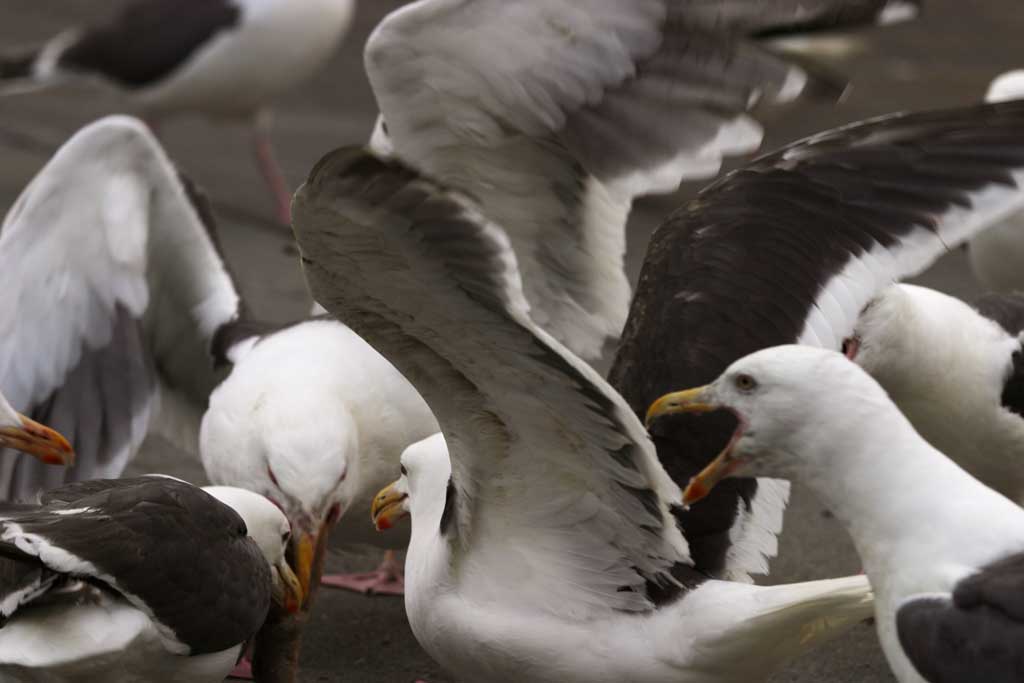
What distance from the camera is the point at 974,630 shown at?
2.78 m

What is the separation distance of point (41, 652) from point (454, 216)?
1225 millimetres

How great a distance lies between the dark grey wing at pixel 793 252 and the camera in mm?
3594

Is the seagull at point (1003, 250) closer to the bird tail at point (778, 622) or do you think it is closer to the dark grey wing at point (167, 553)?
the bird tail at point (778, 622)

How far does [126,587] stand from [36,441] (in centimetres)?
73

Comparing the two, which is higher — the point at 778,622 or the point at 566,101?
the point at 566,101

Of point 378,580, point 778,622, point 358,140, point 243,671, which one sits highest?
point 778,622

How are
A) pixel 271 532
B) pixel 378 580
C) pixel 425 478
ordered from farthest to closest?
1. pixel 378 580
2. pixel 271 532
3. pixel 425 478

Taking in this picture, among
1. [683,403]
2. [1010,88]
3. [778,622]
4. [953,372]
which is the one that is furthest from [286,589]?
[1010,88]

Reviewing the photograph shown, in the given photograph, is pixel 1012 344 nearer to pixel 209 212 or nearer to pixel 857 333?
pixel 857 333

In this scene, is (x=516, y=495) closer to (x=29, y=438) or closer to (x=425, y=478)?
(x=425, y=478)

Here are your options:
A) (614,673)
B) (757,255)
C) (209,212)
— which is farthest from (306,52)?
(614,673)

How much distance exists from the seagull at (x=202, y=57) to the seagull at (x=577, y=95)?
153 inches

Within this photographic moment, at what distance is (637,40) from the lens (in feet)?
13.4

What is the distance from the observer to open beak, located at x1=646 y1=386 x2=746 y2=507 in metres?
3.10
